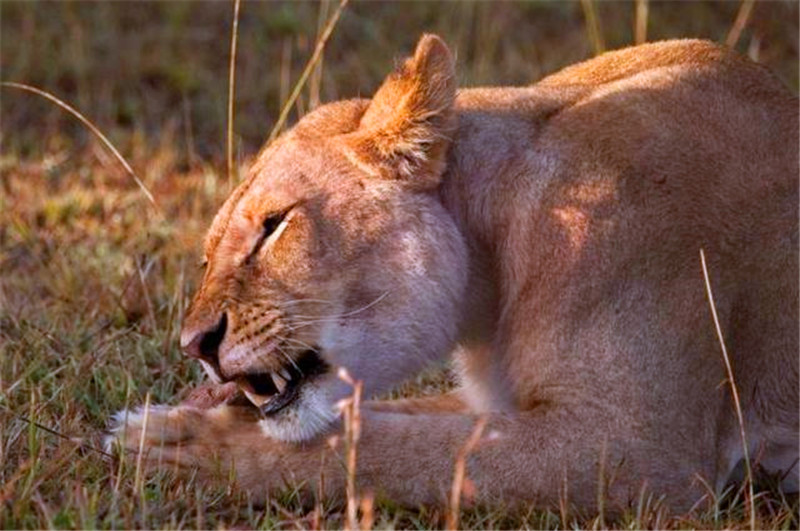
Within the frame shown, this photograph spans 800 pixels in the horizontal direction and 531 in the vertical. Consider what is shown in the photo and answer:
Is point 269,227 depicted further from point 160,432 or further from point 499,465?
point 499,465

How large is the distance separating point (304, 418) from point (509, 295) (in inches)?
20.6

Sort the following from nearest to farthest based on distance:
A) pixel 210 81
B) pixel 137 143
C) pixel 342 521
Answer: pixel 342 521
pixel 137 143
pixel 210 81

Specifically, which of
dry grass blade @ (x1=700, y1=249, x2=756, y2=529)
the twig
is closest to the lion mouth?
the twig

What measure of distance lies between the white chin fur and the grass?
14 centimetres

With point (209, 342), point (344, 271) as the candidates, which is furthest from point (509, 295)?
point (209, 342)

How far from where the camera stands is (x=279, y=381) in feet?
12.1

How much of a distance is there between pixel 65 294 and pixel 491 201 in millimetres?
1762

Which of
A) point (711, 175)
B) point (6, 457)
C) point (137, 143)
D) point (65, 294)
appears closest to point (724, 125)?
point (711, 175)

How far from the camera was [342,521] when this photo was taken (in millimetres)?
3480

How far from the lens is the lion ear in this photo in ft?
12.1

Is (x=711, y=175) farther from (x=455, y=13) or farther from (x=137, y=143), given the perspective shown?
(x=455, y=13)

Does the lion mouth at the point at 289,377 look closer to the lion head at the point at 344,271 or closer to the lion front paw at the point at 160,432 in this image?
the lion head at the point at 344,271

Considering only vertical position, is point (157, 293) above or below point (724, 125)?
below

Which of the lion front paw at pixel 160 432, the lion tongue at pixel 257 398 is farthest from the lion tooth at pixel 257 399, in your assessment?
the lion front paw at pixel 160 432
